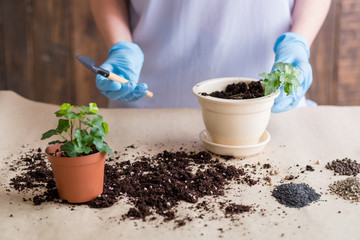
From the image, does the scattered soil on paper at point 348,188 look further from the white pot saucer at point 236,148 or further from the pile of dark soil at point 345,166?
the white pot saucer at point 236,148

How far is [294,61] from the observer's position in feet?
5.49

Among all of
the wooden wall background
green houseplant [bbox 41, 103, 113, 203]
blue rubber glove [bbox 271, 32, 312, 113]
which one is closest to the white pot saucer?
blue rubber glove [bbox 271, 32, 312, 113]

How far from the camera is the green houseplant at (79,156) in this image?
1185 millimetres

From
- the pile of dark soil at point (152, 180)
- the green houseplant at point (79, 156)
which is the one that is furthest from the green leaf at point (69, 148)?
the pile of dark soil at point (152, 180)

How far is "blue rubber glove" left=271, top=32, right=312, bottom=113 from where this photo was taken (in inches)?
63.0

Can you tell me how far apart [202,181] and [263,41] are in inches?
32.7

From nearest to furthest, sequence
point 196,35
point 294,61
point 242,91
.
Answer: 1. point 242,91
2. point 294,61
3. point 196,35

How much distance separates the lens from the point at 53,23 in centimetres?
298

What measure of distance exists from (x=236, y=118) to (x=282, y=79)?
0.60 ft

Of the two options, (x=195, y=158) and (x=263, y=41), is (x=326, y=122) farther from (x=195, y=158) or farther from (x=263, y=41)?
(x=195, y=158)

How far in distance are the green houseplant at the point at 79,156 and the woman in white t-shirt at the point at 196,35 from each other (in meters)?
0.59

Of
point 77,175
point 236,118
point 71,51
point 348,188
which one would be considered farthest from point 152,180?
point 71,51

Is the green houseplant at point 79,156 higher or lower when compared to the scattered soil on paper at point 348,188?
higher

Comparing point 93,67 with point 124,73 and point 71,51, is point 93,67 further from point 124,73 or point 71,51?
point 71,51
